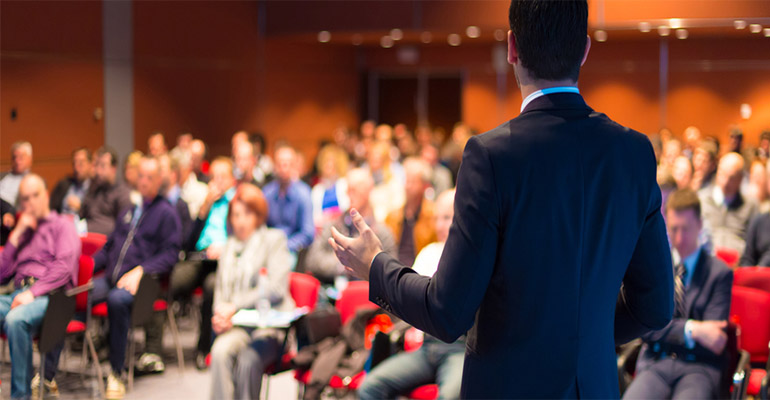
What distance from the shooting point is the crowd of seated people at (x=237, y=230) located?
4.41 m

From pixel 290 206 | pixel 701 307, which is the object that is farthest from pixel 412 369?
pixel 290 206

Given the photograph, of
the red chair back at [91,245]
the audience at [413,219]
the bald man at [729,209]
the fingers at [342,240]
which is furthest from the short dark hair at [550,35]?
the red chair back at [91,245]

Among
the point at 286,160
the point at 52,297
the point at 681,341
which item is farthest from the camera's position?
the point at 286,160

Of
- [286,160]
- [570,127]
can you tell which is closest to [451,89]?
[286,160]

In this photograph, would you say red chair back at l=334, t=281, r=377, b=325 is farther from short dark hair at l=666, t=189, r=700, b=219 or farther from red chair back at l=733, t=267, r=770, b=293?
red chair back at l=733, t=267, r=770, b=293

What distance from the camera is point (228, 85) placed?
12117mm

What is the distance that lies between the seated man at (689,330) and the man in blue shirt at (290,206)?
149 inches

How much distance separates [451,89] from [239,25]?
216 inches

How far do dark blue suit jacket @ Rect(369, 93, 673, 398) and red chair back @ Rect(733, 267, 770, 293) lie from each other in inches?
135

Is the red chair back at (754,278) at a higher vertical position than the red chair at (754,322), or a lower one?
higher

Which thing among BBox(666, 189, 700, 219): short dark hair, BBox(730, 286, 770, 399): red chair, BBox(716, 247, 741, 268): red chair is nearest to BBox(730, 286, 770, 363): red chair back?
BBox(730, 286, 770, 399): red chair

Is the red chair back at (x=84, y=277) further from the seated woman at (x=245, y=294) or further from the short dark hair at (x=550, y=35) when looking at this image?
the short dark hair at (x=550, y=35)

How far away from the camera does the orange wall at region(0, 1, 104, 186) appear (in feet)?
25.8

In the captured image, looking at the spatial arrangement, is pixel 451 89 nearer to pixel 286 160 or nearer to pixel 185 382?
pixel 286 160
